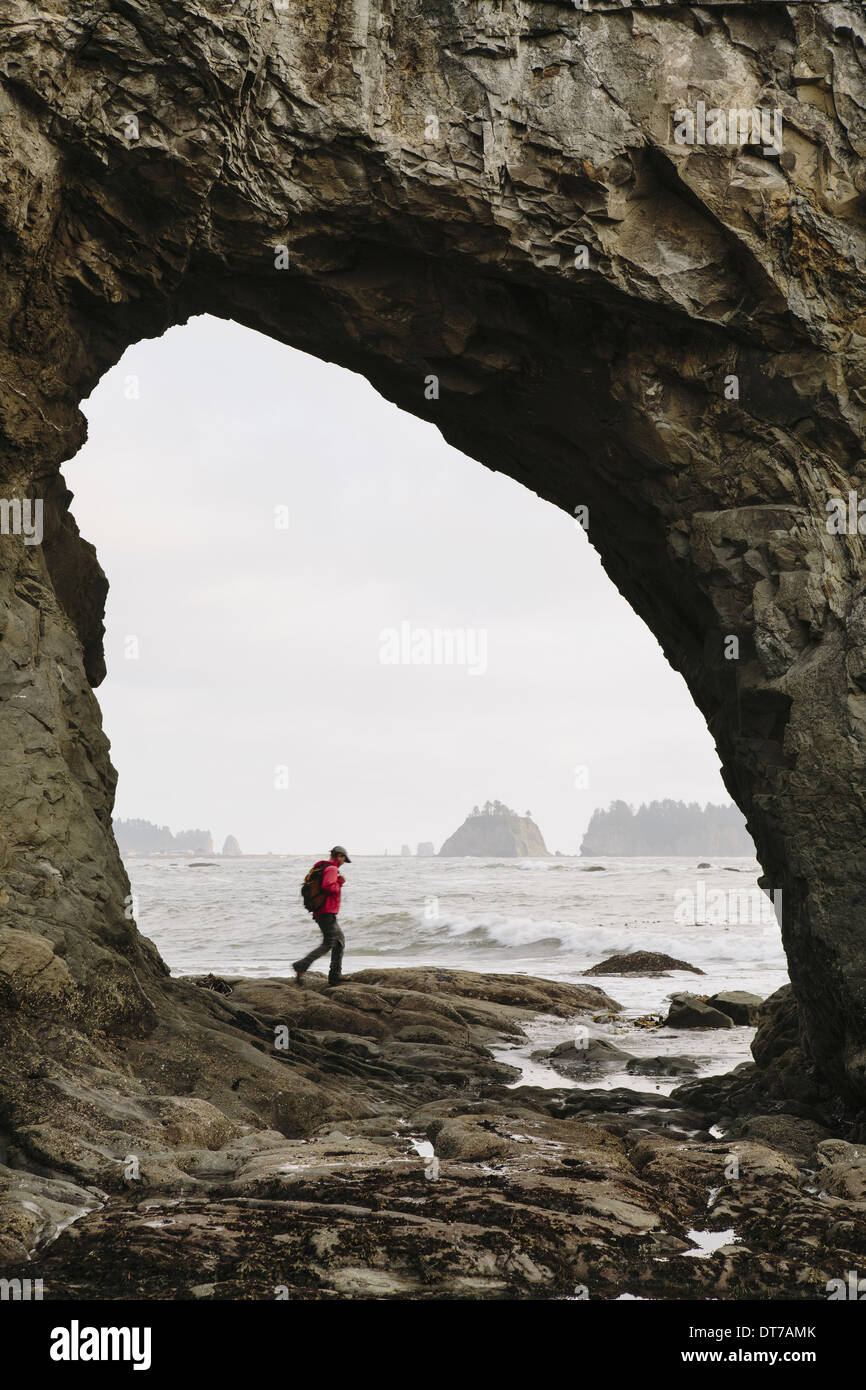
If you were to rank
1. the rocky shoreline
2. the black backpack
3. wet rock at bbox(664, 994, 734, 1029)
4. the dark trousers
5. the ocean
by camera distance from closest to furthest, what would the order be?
1. the rocky shoreline
2. the black backpack
3. the dark trousers
4. the ocean
5. wet rock at bbox(664, 994, 734, 1029)

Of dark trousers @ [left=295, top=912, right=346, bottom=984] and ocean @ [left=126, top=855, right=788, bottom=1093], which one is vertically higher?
dark trousers @ [left=295, top=912, right=346, bottom=984]

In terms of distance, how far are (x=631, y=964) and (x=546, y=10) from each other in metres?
23.7

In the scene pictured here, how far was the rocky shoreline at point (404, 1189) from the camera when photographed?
19.1 ft

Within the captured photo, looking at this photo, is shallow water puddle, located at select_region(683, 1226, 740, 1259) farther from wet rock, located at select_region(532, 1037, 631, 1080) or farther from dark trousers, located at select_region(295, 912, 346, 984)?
dark trousers, located at select_region(295, 912, 346, 984)

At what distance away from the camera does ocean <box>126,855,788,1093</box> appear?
18.4 meters

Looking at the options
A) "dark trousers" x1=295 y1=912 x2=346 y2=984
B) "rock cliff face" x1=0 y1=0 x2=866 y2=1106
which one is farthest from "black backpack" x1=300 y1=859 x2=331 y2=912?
"rock cliff face" x1=0 y1=0 x2=866 y2=1106

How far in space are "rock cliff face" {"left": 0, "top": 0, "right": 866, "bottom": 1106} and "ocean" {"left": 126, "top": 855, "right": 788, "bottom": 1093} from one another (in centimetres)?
608

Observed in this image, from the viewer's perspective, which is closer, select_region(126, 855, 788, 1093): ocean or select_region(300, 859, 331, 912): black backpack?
select_region(300, 859, 331, 912): black backpack

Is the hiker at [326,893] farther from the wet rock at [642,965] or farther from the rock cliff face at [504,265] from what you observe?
the wet rock at [642,965]

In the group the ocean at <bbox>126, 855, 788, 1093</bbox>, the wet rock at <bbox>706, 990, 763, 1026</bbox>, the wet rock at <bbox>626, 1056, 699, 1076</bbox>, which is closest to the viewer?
the wet rock at <bbox>626, 1056, 699, 1076</bbox>

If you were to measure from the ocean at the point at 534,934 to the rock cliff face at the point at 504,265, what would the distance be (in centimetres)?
608

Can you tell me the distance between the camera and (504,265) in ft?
35.6

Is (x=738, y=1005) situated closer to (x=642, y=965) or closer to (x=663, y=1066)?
(x=663, y=1066)

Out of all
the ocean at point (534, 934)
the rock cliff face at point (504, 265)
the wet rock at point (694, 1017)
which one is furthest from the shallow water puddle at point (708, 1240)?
the wet rock at point (694, 1017)
